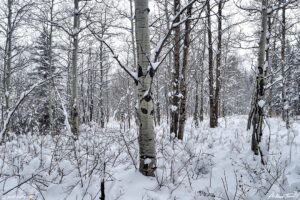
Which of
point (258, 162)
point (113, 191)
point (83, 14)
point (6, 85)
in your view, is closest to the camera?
point (113, 191)

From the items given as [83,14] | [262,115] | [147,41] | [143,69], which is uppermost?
[83,14]

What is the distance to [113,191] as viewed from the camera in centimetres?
263

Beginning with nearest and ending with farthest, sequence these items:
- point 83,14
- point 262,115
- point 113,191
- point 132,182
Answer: point 113,191, point 132,182, point 262,115, point 83,14

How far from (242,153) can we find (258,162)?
562mm

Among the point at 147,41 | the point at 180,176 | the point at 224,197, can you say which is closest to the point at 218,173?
the point at 180,176

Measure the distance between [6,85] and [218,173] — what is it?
9858 mm

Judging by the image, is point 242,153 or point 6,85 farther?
point 6,85

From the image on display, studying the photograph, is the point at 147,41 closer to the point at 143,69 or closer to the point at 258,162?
the point at 143,69

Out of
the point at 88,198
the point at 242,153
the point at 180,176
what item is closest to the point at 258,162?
the point at 242,153

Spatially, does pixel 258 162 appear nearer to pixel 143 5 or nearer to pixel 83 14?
pixel 143 5

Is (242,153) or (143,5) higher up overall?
(143,5)

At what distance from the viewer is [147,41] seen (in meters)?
3.02

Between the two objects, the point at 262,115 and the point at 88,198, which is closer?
the point at 88,198

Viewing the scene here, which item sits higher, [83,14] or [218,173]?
[83,14]
